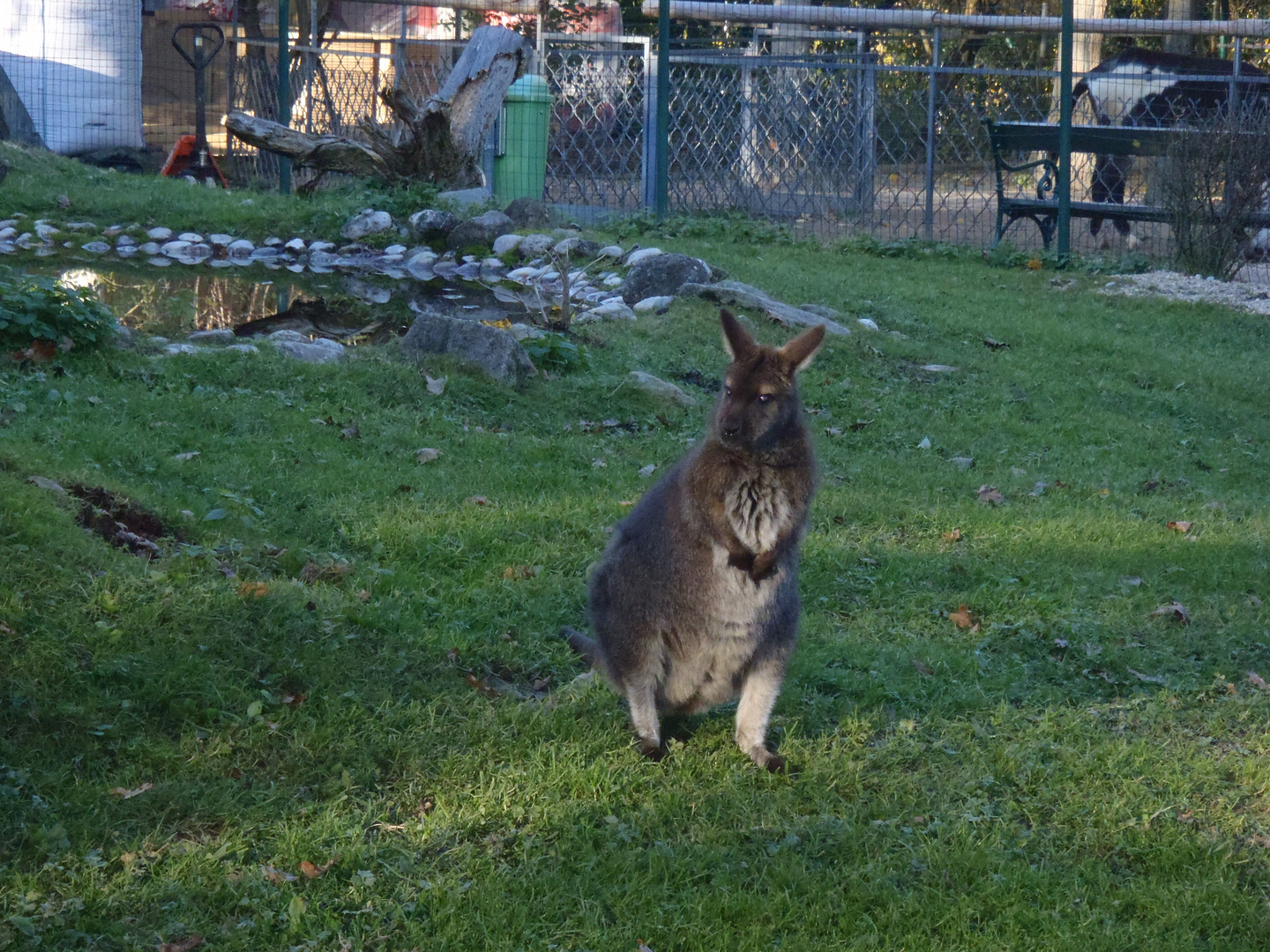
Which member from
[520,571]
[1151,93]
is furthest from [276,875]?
[1151,93]

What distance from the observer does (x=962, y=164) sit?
1630 centimetres

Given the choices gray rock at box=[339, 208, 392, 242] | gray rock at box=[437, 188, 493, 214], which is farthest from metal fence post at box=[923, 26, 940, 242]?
gray rock at box=[339, 208, 392, 242]

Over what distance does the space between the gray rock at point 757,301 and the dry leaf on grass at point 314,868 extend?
701cm

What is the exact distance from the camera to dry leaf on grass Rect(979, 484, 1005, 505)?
22.7 feet

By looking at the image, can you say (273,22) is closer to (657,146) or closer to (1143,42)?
(657,146)

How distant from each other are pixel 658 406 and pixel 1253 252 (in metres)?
9.75

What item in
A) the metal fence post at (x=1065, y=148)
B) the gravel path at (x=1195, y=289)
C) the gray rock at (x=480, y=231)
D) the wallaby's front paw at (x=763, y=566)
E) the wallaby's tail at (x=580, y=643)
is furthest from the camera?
the metal fence post at (x=1065, y=148)

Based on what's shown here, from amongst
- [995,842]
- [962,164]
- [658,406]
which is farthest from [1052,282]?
[995,842]

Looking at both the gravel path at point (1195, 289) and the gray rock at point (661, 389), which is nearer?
the gray rock at point (661, 389)

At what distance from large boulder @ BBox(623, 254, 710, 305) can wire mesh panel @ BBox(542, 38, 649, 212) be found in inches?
222

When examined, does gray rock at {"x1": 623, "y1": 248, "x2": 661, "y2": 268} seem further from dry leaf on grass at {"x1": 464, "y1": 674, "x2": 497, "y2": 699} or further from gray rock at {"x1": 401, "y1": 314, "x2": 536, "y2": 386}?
dry leaf on grass at {"x1": 464, "y1": 674, "x2": 497, "y2": 699}

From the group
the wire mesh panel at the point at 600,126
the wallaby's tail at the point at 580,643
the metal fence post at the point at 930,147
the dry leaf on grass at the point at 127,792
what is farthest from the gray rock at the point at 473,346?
the metal fence post at the point at 930,147

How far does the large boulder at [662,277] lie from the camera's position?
11.1 m

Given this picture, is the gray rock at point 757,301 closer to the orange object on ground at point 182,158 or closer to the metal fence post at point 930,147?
the metal fence post at point 930,147
